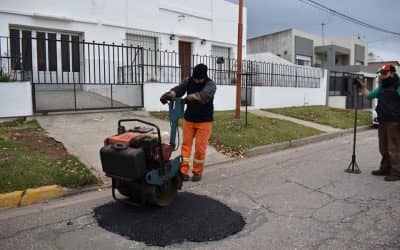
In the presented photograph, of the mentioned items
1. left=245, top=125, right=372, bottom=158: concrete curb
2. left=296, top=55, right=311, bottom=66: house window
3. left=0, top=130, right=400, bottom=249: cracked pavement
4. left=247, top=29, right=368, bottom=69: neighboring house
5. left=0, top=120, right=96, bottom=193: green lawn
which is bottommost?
left=0, top=130, right=400, bottom=249: cracked pavement

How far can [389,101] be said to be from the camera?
654 centimetres

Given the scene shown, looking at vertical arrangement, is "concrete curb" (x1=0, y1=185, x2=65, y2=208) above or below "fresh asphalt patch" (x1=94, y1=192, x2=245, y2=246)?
above

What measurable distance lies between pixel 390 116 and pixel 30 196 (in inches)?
235

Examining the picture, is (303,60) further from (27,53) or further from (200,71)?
(200,71)

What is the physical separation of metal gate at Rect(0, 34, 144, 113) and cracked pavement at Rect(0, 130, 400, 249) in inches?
229

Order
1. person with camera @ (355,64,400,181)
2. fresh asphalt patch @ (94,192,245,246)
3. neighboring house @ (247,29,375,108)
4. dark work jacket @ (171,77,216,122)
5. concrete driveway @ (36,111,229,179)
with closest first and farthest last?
fresh asphalt patch @ (94,192,245,246), dark work jacket @ (171,77,216,122), person with camera @ (355,64,400,181), concrete driveway @ (36,111,229,179), neighboring house @ (247,29,375,108)

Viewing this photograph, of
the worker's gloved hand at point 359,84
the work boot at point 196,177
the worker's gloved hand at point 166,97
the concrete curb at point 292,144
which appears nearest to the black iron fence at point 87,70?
the concrete curb at point 292,144

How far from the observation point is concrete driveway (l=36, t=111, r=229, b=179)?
7.20 m

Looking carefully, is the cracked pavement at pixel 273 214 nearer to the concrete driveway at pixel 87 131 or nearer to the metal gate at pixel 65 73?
the concrete driveway at pixel 87 131

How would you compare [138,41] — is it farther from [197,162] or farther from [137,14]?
[197,162]

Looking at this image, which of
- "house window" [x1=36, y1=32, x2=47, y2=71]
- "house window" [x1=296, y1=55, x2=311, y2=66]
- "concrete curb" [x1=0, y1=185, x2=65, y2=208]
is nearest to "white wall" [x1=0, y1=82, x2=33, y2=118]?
"house window" [x1=36, y1=32, x2=47, y2=71]

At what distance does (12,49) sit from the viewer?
12258mm

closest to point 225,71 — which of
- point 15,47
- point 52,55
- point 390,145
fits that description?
point 52,55

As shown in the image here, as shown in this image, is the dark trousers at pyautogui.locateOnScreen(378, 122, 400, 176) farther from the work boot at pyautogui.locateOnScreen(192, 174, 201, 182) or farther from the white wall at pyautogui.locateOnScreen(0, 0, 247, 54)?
the white wall at pyautogui.locateOnScreen(0, 0, 247, 54)
